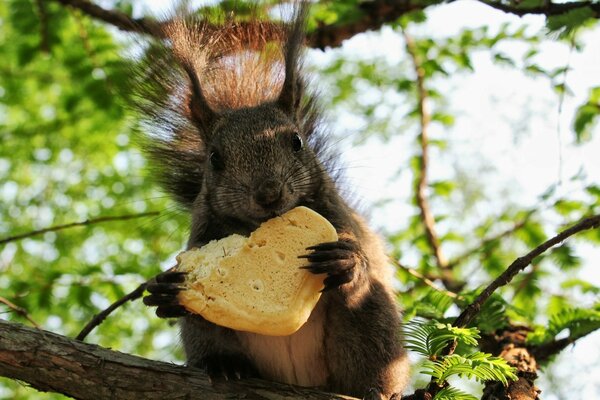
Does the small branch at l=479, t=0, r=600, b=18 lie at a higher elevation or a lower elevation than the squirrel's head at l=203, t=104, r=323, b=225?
higher

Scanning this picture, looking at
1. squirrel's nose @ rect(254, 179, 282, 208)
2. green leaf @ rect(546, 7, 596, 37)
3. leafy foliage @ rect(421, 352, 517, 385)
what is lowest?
leafy foliage @ rect(421, 352, 517, 385)

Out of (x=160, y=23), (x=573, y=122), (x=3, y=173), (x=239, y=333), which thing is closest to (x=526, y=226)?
(x=573, y=122)

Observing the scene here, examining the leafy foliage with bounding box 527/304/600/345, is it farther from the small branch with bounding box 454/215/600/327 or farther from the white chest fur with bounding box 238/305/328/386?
the white chest fur with bounding box 238/305/328/386

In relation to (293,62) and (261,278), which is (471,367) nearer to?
(261,278)

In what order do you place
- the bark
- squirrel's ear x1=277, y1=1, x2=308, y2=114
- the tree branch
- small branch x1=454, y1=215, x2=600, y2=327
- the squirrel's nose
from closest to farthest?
small branch x1=454, y1=215, x2=600, y2=327, the bark, the squirrel's nose, squirrel's ear x1=277, y1=1, x2=308, y2=114, the tree branch

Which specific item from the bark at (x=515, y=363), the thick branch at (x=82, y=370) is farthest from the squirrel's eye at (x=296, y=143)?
the bark at (x=515, y=363)

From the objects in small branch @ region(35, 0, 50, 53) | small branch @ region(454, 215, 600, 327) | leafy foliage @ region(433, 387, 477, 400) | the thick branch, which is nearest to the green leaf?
small branch @ region(454, 215, 600, 327)

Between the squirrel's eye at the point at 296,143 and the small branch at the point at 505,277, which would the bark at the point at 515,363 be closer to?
the small branch at the point at 505,277
